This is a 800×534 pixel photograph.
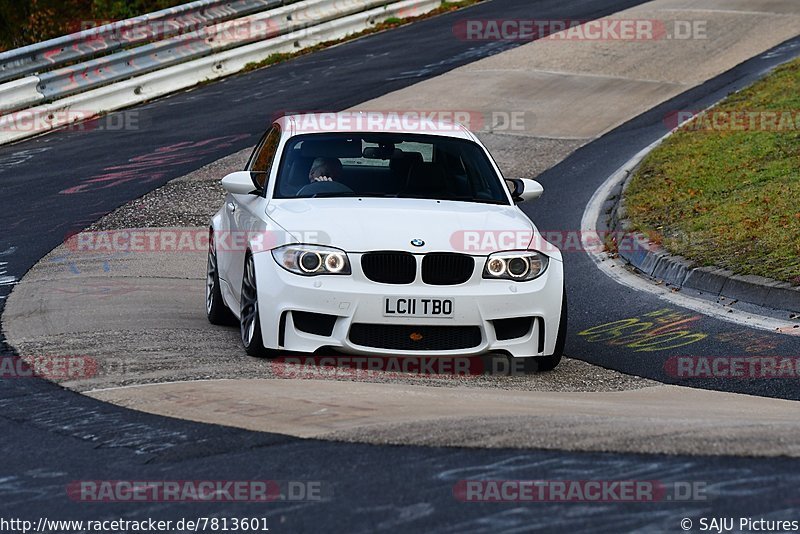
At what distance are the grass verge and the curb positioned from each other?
4.2 inches

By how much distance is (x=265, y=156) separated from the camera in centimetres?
1030

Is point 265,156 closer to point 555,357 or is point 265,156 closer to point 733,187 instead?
point 555,357

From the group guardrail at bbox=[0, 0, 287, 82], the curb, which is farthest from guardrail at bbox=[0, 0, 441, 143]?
the curb

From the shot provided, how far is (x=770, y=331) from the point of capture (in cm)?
991

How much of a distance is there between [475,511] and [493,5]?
24649 millimetres

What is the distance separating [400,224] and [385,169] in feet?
3.62

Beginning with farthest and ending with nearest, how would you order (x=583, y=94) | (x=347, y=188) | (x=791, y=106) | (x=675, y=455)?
(x=583, y=94), (x=791, y=106), (x=347, y=188), (x=675, y=455)

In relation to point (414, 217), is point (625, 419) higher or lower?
lower

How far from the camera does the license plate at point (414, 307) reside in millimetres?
8281

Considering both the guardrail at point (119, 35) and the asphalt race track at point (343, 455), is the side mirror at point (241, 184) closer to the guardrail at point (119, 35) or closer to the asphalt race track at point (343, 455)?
the asphalt race track at point (343, 455)

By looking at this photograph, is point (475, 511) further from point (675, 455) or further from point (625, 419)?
point (625, 419)

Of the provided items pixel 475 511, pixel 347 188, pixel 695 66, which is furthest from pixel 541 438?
pixel 695 66

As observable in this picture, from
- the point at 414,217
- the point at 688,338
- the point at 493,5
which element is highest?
the point at 493,5

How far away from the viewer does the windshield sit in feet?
31.1
